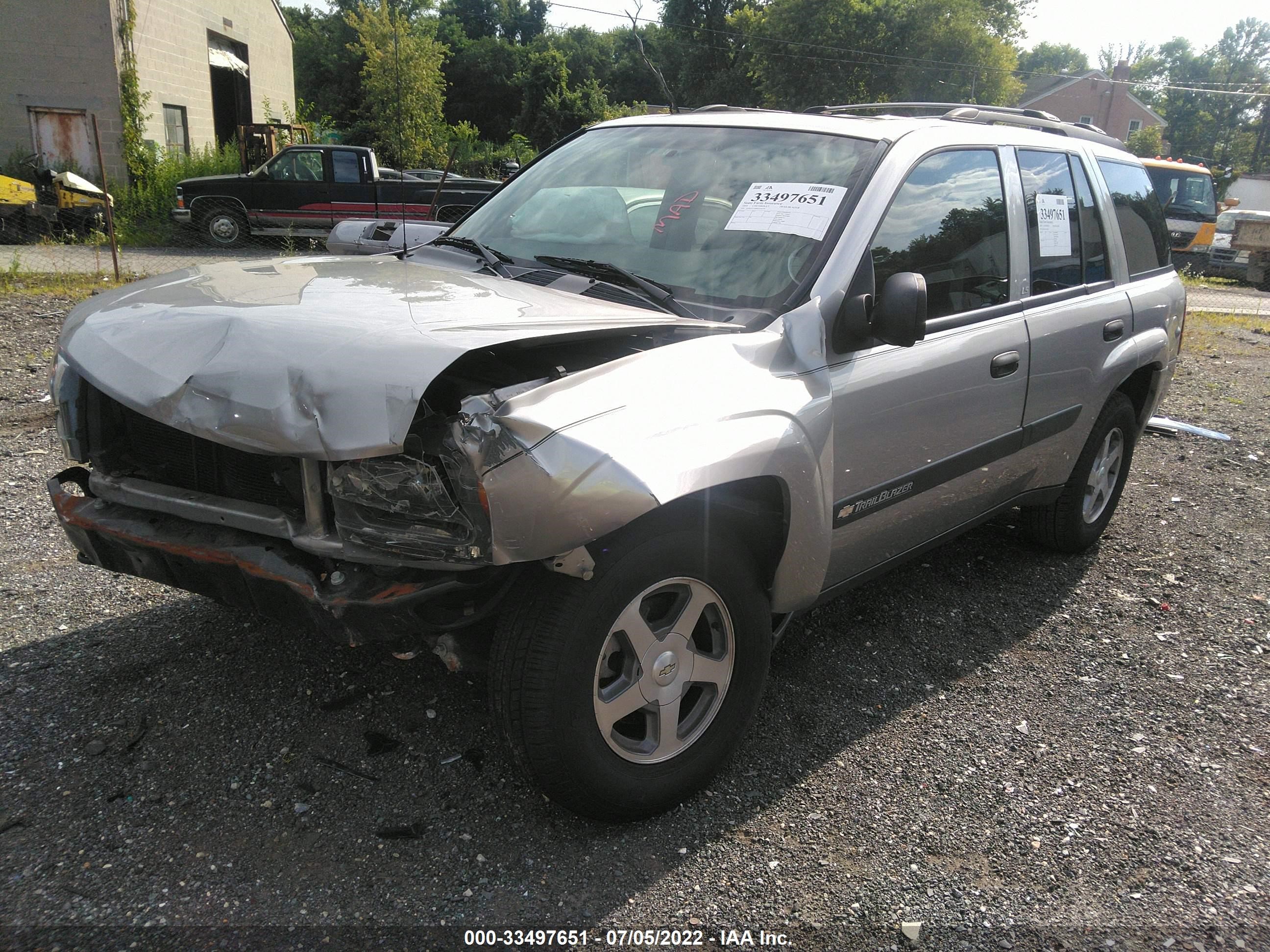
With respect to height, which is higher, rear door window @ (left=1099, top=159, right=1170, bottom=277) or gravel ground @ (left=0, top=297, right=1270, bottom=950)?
rear door window @ (left=1099, top=159, right=1170, bottom=277)

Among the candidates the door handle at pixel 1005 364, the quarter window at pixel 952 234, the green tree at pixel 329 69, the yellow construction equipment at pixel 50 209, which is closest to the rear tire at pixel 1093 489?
the door handle at pixel 1005 364

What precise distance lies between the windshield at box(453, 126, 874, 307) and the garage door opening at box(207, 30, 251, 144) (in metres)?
24.2

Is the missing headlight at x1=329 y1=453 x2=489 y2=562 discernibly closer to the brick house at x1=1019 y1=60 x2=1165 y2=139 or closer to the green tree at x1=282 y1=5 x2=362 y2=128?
the green tree at x1=282 y1=5 x2=362 y2=128

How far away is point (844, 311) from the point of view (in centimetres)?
278

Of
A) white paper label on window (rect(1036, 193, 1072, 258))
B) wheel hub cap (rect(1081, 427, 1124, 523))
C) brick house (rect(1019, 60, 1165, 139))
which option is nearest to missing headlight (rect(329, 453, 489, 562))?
white paper label on window (rect(1036, 193, 1072, 258))

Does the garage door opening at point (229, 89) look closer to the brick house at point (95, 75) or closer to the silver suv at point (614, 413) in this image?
the brick house at point (95, 75)

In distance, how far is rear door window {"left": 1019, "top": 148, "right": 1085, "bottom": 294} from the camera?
12.1 feet

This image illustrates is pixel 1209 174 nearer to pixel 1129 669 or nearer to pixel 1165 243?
pixel 1165 243

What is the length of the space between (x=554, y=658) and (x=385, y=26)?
99.5ft

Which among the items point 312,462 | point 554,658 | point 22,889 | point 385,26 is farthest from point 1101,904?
point 385,26

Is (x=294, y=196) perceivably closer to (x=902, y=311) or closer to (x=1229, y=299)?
(x=902, y=311)

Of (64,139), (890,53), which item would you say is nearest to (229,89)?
(64,139)

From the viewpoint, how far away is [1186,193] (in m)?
22.7

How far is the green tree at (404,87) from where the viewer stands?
25.3 metres
